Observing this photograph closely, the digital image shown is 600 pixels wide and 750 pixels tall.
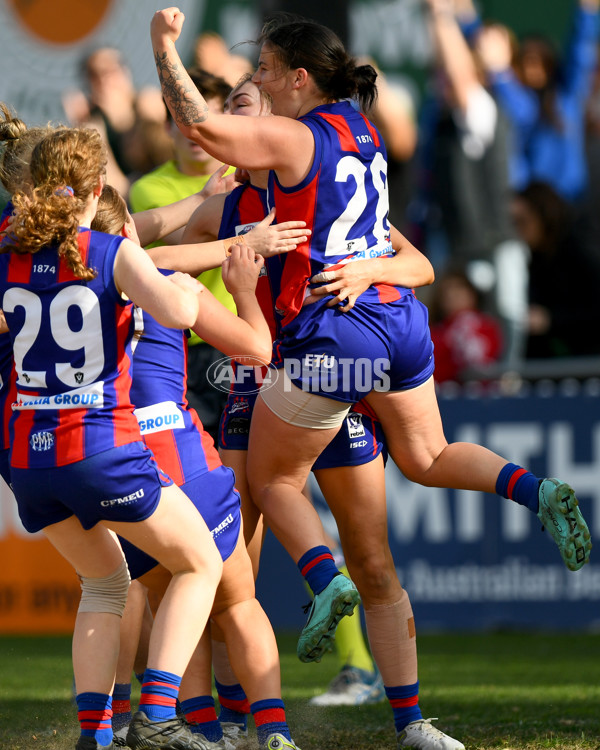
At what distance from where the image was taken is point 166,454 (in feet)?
12.9

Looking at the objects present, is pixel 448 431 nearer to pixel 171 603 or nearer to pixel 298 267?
pixel 298 267

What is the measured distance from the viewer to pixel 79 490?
11.5ft

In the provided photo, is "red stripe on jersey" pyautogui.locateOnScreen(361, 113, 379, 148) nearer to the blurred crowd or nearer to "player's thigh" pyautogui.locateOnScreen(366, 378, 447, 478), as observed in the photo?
"player's thigh" pyautogui.locateOnScreen(366, 378, 447, 478)

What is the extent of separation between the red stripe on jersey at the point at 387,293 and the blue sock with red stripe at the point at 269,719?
145 centimetres

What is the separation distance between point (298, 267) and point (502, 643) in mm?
4445

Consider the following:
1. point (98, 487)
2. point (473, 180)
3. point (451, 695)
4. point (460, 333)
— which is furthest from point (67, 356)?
point (473, 180)

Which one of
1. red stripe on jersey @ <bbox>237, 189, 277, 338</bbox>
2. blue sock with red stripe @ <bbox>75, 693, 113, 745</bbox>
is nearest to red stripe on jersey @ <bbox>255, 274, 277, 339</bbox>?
red stripe on jersey @ <bbox>237, 189, 277, 338</bbox>

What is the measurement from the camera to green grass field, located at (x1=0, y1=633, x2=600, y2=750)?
Answer: 4.63m

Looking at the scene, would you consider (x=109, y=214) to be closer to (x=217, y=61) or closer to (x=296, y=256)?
(x=296, y=256)

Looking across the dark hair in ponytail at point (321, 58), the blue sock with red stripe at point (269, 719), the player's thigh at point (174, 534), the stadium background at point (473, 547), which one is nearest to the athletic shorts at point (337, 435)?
the player's thigh at point (174, 534)

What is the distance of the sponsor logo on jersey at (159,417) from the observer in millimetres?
3920

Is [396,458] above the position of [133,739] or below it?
above

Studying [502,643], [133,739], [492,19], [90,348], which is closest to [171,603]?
[133,739]

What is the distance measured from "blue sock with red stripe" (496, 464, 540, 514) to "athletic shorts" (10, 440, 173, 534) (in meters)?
1.37
